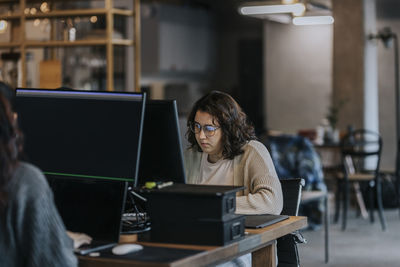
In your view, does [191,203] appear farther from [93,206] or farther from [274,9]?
[274,9]

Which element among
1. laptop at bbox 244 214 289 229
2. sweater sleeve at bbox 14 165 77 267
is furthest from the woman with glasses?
sweater sleeve at bbox 14 165 77 267

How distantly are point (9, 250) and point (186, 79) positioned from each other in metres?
10.2

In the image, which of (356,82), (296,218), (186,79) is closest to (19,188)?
(296,218)

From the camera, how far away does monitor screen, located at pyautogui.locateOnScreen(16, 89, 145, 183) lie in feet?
7.96

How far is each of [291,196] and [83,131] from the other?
108 cm

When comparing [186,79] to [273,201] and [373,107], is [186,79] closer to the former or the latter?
[373,107]

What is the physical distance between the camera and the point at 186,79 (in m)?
12.1

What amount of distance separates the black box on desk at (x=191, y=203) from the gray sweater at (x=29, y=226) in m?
0.50

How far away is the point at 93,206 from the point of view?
2424 millimetres

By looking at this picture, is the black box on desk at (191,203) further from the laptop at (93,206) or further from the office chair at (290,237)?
the office chair at (290,237)

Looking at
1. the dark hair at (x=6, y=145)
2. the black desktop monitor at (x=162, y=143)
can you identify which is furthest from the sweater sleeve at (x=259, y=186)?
the dark hair at (x=6, y=145)

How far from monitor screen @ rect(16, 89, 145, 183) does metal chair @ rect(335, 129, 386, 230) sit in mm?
5340

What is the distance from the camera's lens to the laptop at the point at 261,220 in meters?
2.63

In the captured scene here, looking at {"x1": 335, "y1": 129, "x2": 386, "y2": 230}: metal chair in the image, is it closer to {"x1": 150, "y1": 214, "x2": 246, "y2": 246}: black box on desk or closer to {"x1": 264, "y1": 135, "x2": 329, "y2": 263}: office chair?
{"x1": 264, "y1": 135, "x2": 329, "y2": 263}: office chair
